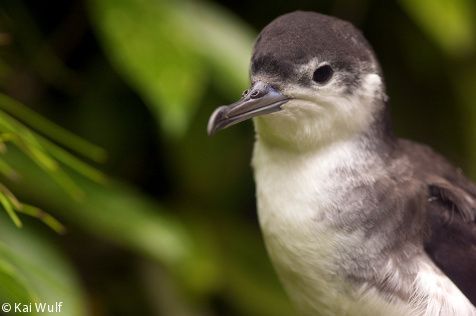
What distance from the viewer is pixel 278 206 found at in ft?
6.07

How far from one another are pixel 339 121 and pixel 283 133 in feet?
0.34

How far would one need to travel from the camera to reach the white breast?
180 centimetres

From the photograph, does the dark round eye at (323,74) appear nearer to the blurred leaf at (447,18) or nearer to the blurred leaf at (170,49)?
the blurred leaf at (170,49)

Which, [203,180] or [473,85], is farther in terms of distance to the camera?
[473,85]

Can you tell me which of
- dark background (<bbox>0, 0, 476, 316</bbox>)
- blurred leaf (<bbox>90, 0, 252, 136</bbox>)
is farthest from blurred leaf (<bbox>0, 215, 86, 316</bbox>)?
blurred leaf (<bbox>90, 0, 252, 136</bbox>)

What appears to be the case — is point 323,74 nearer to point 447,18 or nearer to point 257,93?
point 257,93

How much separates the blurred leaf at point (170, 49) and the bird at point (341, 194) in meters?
0.28

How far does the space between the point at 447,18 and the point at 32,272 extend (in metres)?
1.13

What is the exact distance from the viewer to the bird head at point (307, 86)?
5.79 ft

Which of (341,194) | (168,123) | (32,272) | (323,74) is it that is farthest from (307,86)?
(32,272)

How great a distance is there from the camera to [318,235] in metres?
1.80

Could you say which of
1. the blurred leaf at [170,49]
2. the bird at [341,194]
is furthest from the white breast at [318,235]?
the blurred leaf at [170,49]

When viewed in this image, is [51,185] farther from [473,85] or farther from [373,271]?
[473,85]

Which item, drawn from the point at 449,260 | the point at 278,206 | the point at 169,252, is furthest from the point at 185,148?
the point at 449,260
